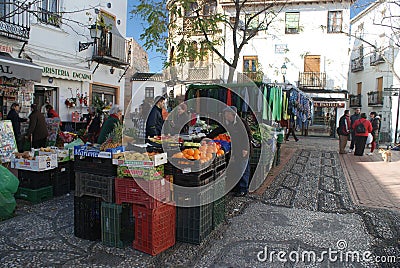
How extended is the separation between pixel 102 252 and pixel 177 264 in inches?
34.9

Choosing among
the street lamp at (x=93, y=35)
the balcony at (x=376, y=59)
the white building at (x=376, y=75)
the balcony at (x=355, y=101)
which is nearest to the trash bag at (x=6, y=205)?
the street lamp at (x=93, y=35)

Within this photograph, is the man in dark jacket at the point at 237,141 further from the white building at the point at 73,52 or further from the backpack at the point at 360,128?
the backpack at the point at 360,128

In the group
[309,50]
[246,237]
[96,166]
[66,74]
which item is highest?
[309,50]

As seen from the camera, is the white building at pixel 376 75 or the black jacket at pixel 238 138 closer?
the black jacket at pixel 238 138

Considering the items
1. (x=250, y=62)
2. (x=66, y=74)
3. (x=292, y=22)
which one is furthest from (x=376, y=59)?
(x=66, y=74)

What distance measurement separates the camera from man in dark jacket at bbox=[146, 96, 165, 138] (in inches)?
235

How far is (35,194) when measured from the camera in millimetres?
5320

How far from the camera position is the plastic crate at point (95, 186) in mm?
3732

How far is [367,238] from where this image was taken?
13.9 ft

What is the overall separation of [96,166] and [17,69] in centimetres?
517

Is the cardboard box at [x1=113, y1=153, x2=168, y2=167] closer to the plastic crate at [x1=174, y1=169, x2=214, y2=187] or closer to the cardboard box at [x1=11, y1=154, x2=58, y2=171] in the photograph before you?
the plastic crate at [x1=174, y1=169, x2=214, y2=187]

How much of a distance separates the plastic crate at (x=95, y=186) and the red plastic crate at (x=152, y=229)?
0.35 m

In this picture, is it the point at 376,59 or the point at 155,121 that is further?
the point at 376,59

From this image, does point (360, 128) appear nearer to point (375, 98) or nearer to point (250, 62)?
point (250, 62)
